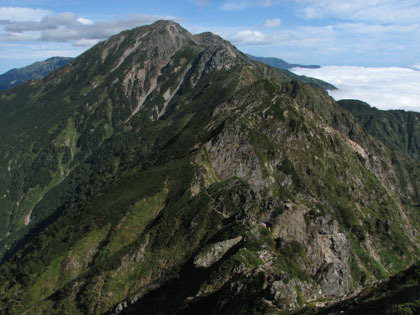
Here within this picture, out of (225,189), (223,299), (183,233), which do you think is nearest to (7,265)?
(183,233)

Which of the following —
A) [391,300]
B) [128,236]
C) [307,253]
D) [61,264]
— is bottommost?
[61,264]

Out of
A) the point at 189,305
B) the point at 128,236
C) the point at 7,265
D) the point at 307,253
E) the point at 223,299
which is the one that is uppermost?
the point at 223,299

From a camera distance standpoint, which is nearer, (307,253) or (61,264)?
(307,253)

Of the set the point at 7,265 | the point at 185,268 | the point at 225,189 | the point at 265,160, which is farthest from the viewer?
the point at 265,160

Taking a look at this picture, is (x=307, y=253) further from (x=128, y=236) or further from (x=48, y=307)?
(x=48, y=307)

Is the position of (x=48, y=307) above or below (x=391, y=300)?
below

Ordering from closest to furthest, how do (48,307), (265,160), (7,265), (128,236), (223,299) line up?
(223,299)
(48,307)
(128,236)
(7,265)
(265,160)

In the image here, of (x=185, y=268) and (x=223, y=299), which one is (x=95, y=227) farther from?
(x=223, y=299)

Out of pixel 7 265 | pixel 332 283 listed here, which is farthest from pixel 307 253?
pixel 7 265

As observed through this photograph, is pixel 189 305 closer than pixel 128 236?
Yes
